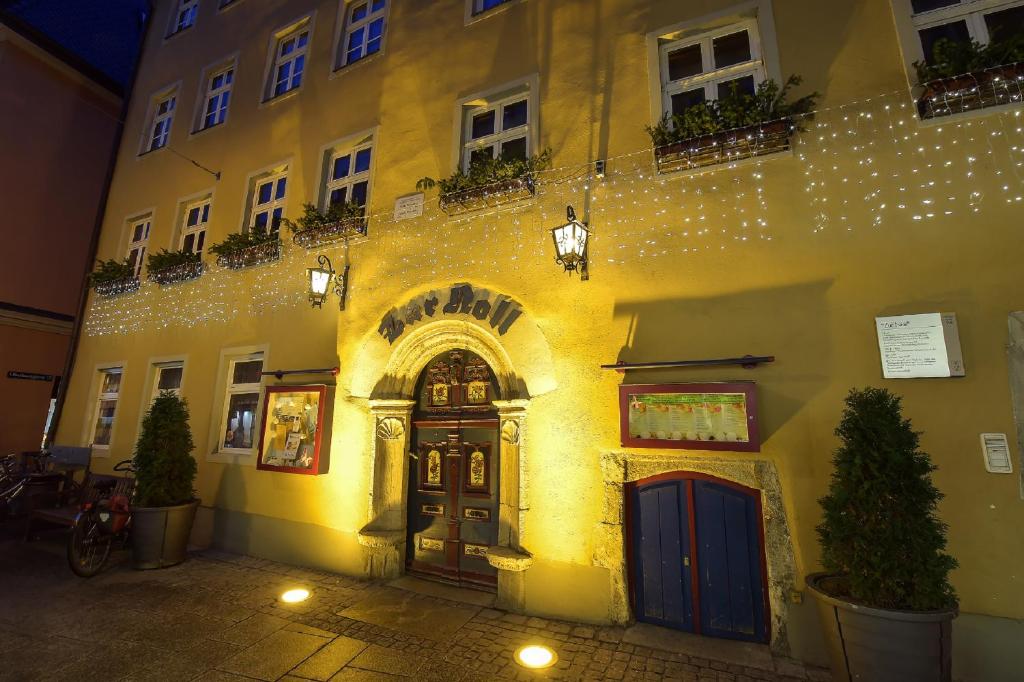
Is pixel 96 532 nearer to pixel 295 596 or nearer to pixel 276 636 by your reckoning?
pixel 295 596

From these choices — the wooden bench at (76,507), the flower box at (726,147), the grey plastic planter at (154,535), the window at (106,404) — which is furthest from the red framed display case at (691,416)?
the window at (106,404)

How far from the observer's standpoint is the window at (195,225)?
838 centimetres

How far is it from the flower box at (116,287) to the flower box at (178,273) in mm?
767

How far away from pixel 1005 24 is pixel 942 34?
0.42 meters

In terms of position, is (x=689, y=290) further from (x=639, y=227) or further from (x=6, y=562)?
(x=6, y=562)

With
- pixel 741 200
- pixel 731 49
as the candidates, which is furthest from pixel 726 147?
pixel 731 49

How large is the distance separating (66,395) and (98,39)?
927 centimetres

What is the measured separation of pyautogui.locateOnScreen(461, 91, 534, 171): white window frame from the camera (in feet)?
18.9

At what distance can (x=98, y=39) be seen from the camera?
11.7 metres

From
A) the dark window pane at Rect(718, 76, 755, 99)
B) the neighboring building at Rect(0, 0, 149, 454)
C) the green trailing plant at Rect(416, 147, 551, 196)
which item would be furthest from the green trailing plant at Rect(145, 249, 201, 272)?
the dark window pane at Rect(718, 76, 755, 99)

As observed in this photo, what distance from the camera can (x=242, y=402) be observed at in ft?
22.9

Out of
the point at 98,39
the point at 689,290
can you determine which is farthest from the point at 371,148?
the point at 98,39

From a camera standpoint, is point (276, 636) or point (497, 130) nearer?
point (276, 636)

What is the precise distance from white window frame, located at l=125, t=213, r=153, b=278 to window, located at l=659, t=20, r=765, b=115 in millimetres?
9610
